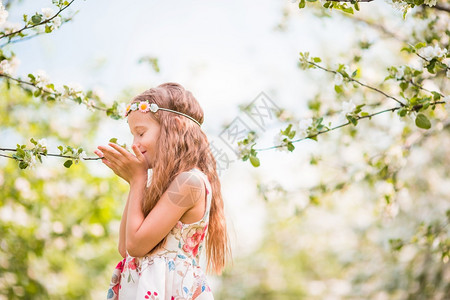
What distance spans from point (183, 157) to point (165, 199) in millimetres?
238

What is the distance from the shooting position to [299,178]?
31.5ft

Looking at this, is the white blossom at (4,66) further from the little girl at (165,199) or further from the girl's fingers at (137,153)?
the girl's fingers at (137,153)

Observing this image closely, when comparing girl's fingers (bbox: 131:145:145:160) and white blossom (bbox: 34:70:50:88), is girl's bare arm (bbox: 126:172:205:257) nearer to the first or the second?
girl's fingers (bbox: 131:145:145:160)

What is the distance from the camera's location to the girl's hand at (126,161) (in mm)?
1783

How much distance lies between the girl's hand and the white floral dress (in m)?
Answer: 0.22

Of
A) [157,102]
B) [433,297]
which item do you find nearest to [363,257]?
[433,297]

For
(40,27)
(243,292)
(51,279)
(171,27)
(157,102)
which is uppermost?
(171,27)

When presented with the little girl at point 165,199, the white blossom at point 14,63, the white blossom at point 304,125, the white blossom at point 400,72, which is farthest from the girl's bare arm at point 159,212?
the white blossom at point 400,72

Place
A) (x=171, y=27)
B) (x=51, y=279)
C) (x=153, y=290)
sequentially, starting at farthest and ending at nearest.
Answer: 1. (x=171, y=27)
2. (x=51, y=279)
3. (x=153, y=290)

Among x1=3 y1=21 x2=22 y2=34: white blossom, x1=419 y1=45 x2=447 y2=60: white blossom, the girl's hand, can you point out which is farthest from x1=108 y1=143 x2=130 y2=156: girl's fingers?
x1=419 y1=45 x2=447 y2=60: white blossom

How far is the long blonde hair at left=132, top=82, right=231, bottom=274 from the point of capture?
5.91 feet

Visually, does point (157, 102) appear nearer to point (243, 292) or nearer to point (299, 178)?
point (299, 178)

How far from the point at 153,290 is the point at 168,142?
0.55m

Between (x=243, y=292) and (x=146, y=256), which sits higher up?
(x=243, y=292)
